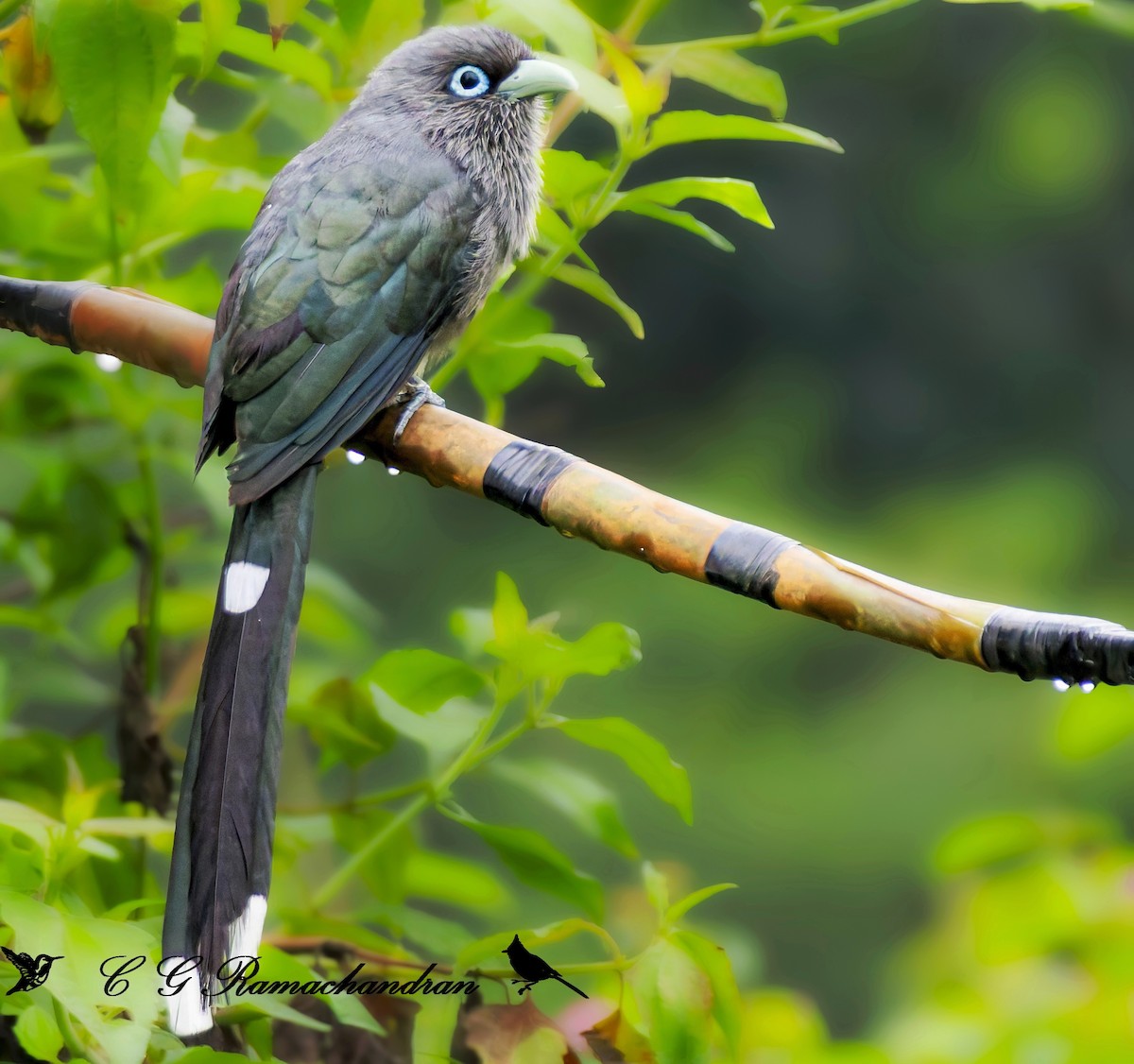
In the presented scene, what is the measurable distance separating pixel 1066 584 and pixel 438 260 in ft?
9.95

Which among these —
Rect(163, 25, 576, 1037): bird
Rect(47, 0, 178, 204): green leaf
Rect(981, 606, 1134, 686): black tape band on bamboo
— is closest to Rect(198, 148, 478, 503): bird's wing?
Rect(163, 25, 576, 1037): bird

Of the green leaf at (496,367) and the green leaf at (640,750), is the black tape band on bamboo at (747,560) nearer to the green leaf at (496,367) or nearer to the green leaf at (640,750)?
the green leaf at (640,750)

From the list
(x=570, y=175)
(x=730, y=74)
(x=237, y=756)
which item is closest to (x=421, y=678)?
(x=237, y=756)

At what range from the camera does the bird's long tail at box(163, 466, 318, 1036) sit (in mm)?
1190

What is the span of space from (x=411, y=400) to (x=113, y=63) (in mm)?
524

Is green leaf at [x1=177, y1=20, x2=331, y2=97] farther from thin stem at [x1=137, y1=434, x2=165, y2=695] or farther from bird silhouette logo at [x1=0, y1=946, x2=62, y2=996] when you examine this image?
bird silhouette logo at [x1=0, y1=946, x2=62, y2=996]

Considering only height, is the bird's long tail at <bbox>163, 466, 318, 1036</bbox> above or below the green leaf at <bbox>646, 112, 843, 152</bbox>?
below

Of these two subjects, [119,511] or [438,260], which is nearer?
[119,511]

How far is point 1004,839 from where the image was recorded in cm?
102

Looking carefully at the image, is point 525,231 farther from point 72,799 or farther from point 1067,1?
point 72,799

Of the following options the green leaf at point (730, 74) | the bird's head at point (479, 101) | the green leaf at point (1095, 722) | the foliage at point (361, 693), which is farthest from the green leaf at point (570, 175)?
the green leaf at point (1095, 722)

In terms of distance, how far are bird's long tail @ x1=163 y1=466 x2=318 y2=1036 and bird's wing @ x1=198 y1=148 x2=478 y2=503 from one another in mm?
65

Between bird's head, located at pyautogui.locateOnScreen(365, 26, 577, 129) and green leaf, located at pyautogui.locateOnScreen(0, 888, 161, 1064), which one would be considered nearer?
green leaf, located at pyautogui.locateOnScreen(0, 888, 161, 1064)

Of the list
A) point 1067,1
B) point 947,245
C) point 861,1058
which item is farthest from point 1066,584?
point 861,1058
